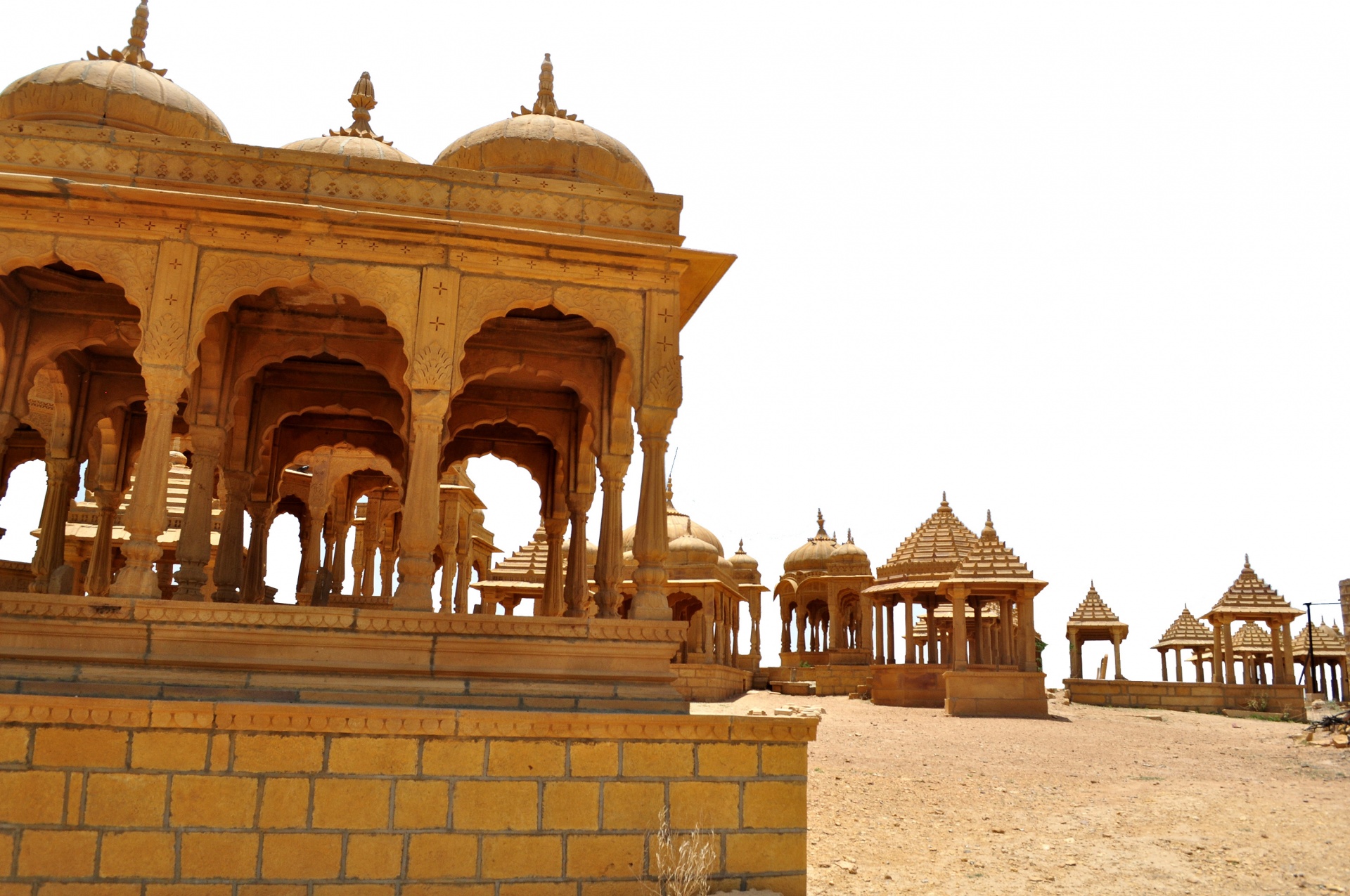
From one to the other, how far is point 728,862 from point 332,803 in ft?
10.1

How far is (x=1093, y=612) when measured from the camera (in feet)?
136

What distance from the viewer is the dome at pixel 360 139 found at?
1438cm

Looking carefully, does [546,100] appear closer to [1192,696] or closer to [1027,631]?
[1027,631]

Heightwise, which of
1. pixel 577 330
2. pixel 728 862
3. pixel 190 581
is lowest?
pixel 728 862

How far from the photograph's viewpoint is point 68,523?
22406mm

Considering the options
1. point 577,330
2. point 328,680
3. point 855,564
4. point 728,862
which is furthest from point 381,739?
point 855,564

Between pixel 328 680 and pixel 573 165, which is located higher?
pixel 573 165

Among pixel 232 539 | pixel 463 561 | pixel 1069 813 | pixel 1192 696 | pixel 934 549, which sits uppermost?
pixel 934 549

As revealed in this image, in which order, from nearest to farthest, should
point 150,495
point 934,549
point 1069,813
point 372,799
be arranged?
1. point 372,799
2. point 150,495
3. point 1069,813
4. point 934,549

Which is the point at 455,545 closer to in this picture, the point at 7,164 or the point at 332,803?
the point at 7,164

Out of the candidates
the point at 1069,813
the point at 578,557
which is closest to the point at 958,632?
the point at 1069,813

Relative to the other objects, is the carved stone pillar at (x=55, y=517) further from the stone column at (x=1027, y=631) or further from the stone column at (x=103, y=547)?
the stone column at (x=1027, y=631)

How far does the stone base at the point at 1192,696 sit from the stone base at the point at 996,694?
628cm

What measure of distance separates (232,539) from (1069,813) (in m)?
11.3
